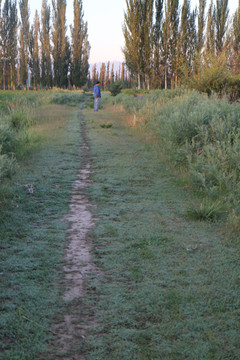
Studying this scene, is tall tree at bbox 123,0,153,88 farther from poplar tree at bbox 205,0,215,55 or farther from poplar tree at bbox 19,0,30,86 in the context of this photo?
poplar tree at bbox 19,0,30,86

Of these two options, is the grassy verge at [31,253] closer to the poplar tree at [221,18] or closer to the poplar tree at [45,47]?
the poplar tree at [221,18]

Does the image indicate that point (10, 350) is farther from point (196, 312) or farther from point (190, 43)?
point (190, 43)

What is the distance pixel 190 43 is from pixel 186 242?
42022 millimetres

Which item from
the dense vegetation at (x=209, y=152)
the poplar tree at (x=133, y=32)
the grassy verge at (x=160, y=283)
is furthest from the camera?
the poplar tree at (x=133, y=32)

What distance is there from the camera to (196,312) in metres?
2.85

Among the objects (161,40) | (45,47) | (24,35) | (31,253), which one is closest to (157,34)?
(161,40)

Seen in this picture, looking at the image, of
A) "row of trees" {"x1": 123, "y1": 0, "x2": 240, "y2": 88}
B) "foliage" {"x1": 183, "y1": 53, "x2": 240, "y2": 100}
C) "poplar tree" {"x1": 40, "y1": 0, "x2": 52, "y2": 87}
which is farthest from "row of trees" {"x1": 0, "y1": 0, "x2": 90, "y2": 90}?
"foliage" {"x1": 183, "y1": 53, "x2": 240, "y2": 100}

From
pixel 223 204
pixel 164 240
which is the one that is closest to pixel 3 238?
pixel 164 240

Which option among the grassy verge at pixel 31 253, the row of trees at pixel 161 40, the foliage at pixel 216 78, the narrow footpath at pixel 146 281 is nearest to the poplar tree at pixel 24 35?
the row of trees at pixel 161 40

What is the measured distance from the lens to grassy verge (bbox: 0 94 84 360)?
2574mm

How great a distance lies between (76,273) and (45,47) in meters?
57.0

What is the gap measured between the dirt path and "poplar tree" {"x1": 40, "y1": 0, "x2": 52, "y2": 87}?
172 ft

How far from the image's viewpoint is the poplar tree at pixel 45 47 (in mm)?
55156

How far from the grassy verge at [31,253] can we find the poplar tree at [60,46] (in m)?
48.9
